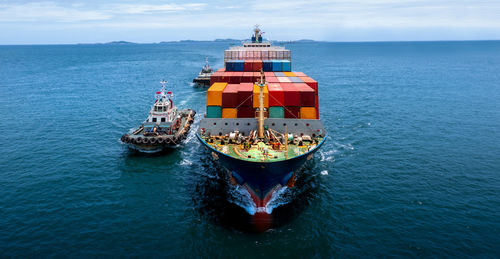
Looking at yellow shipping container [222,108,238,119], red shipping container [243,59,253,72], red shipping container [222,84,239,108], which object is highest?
red shipping container [243,59,253,72]

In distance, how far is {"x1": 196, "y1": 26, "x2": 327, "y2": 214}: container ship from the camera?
26688 mm

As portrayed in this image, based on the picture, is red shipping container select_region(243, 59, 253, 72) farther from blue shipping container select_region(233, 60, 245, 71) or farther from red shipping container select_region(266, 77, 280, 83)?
red shipping container select_region(266, 77, 280, 83)

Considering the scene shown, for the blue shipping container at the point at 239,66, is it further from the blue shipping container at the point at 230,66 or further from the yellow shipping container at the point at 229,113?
the yellow shipping container at the point at 229,113

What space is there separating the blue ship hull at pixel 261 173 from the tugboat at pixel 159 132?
1523cm

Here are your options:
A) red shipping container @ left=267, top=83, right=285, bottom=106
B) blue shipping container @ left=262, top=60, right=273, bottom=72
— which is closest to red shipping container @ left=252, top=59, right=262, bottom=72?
blue shipping container @ left=262, top=60, right=273, bottom=72

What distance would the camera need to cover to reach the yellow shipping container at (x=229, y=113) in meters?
32.9

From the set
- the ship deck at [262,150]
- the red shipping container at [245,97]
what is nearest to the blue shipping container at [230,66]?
the red shipping container at [245,97]

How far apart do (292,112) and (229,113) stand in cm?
765

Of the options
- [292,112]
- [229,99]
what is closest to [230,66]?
[229,99]

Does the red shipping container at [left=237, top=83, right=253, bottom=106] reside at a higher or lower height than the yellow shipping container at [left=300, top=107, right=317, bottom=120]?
higher

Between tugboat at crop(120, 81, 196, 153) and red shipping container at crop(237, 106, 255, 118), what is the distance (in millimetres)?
13854

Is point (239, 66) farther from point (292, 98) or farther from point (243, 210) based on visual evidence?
point (243, 210)

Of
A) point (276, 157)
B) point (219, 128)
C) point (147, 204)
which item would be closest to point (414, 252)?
point (276, 157)

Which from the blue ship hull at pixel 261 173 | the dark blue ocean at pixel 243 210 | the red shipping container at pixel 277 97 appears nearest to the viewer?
the dark blue ocean at pixel 243 210
